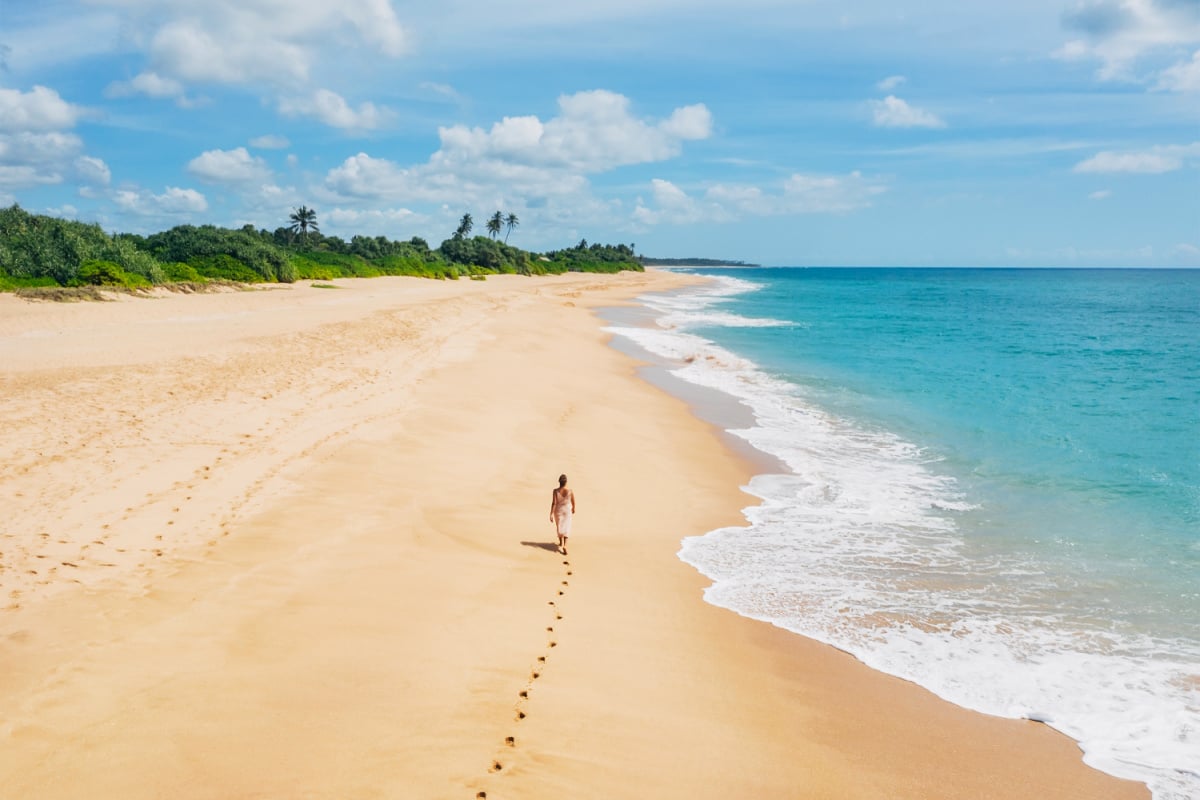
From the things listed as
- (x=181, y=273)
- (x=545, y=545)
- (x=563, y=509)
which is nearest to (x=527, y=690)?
(x=563, y=509)

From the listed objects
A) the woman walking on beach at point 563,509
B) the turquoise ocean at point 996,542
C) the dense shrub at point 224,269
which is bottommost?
the turquoise ocean at point 996,542

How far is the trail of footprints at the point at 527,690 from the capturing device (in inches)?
204

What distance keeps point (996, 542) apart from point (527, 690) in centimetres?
824

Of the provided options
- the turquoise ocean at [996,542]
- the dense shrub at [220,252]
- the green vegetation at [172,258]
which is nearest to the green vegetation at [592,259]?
the green vegetation at [172,258]

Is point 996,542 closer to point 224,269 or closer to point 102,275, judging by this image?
point 102,275

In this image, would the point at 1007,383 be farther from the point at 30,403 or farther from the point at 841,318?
the point at 841,318

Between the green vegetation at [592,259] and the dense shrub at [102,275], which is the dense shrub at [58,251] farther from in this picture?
the green vegetation at [592,259]

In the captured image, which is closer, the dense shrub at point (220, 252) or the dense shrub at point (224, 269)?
the dense shrub at point (224, 269)

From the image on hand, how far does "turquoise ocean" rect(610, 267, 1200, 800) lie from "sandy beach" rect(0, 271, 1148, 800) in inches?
22.6

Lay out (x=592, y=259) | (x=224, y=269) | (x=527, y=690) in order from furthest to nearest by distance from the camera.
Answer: (x=592, y=259) < (x=224, y=269) < (x=527, y=690)

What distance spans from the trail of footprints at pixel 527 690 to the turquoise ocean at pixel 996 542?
6.66 ft

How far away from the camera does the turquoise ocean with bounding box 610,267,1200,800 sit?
7293mm

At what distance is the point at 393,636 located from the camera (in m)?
6.99

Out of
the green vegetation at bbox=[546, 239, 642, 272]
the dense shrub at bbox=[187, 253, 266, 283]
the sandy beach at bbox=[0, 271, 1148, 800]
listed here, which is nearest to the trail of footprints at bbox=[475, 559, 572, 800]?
the sandy beach at bbox=[0, 271, 1148, 800]
